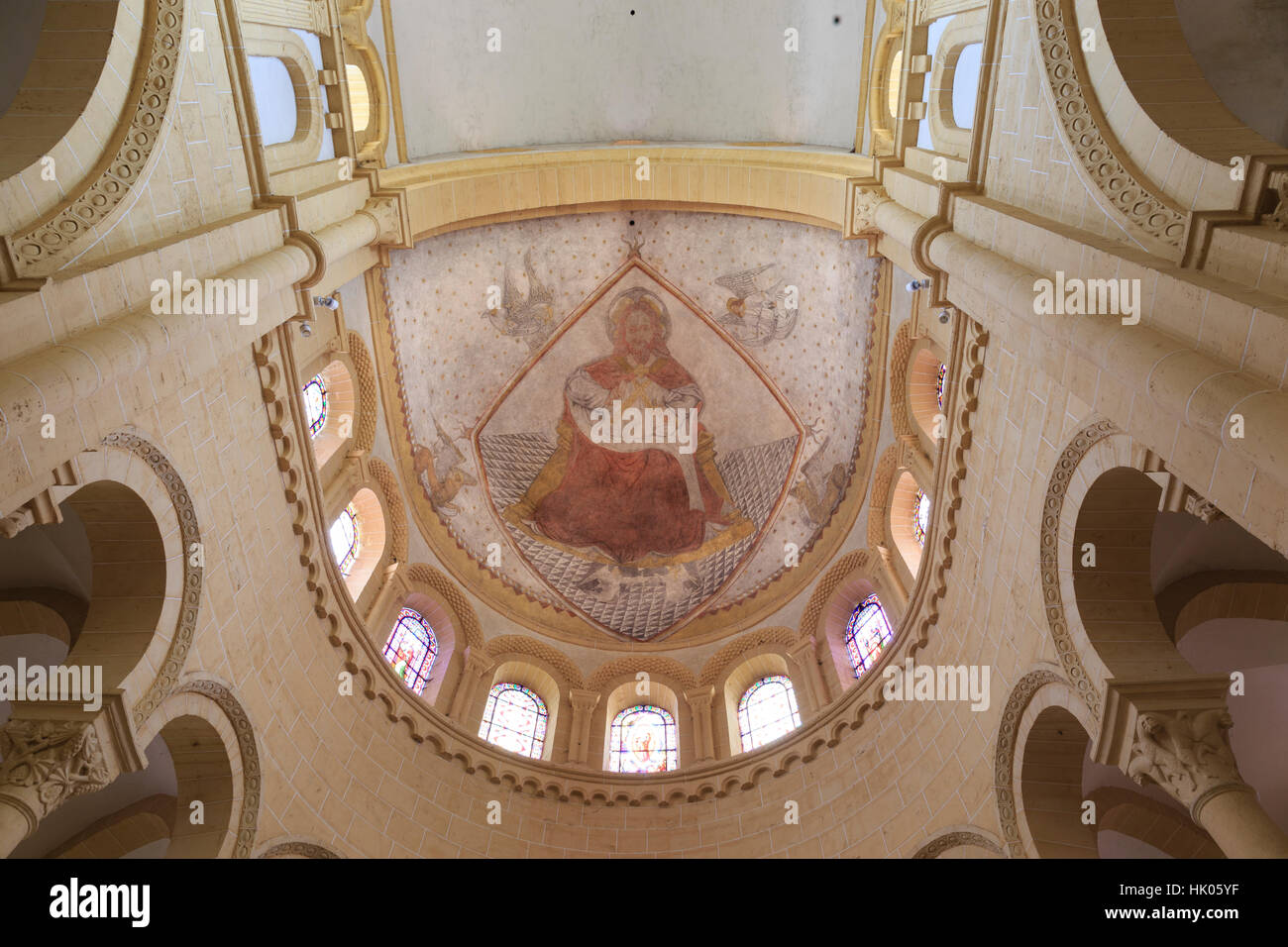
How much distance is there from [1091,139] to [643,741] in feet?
36.8

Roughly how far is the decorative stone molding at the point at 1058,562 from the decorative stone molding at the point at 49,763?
8007mm

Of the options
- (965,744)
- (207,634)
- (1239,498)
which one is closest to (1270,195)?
(1239,498)

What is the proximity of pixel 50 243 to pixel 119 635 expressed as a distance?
3.35 metres

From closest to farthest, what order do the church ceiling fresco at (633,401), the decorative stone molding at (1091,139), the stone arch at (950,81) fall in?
the decorative stone molding at (1091,139), the stone arch at (950,81), the church ceiling fresco at (633,401)

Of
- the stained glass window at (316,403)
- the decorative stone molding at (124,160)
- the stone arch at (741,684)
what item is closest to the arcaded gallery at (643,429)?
the decorative stone molding at (124,160)

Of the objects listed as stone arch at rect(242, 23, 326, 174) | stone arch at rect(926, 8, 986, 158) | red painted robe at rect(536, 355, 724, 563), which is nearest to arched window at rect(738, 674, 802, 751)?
red painted robe at rect(536, 355, 724, 563)

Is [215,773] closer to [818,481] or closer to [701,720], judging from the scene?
[701,720]

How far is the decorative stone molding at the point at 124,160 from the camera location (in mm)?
6004

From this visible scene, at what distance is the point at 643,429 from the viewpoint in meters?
17.2

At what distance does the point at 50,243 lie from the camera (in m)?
6.17

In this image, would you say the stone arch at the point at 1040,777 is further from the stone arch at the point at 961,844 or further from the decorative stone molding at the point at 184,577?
the decorative stone molding at the point at 184,577

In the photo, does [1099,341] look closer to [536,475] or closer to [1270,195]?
[1270,195]

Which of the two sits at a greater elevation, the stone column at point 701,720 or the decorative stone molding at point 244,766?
the decorative stone molding at point 244,766

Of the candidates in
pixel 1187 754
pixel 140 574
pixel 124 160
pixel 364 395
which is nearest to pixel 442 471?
pixel 364 395
